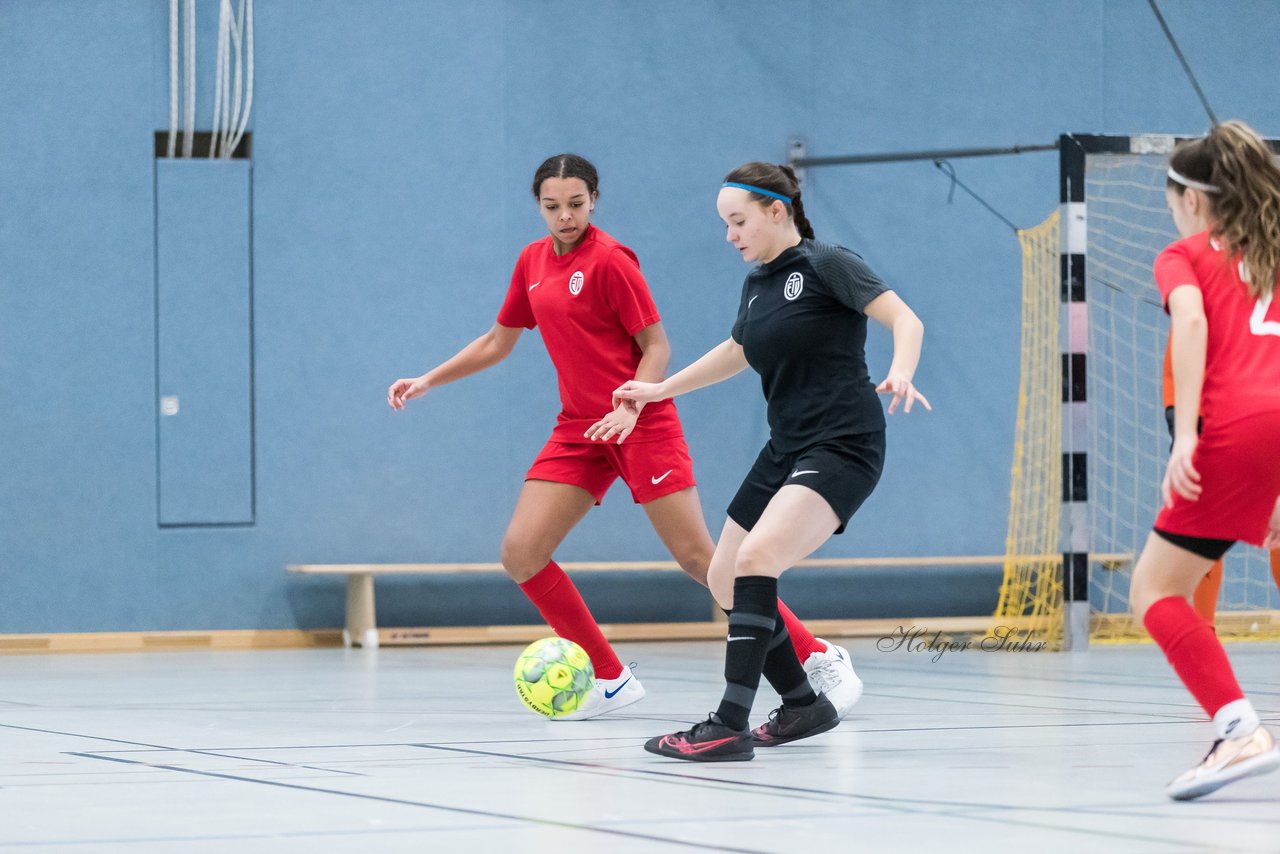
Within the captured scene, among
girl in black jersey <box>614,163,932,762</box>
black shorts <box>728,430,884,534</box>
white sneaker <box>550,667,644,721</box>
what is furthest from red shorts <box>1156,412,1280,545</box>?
white sneaker <box>550,667,644,721</box>

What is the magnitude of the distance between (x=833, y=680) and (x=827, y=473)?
4.31 ft

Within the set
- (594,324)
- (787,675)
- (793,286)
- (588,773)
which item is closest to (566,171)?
(594,324)

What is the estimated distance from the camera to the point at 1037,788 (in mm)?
4031

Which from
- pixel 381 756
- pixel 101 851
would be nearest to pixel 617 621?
pixel 381 756

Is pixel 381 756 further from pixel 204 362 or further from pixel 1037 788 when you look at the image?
pixel 204 362

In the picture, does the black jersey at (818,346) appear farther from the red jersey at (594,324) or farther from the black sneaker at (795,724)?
the red jersey at (594,324)

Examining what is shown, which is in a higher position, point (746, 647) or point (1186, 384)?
point (1186, 384)

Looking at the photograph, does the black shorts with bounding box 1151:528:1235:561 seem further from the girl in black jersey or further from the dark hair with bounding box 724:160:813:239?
the dark hair with bounding box 724:160:813:239

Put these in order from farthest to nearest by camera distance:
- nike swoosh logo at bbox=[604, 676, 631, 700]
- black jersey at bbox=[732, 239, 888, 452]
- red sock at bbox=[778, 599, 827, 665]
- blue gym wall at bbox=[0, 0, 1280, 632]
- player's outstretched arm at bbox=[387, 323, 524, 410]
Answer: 1. blue gym wall at bbox=[0, 0, 1280, 632]
2. player's outstretched arm at bbox=[387, 323, 524, 410]
3. nike swoosh logo at bbox=[604, 676, 631, 700]
4. red sock at bbox=[778, 599, 827, 665]
5. black jersey at bbox=[732, 239, 888, 452]

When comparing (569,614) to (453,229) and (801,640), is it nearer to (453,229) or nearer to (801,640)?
(801,640)

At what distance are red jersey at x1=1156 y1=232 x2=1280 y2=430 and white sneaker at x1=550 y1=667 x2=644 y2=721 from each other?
264 cm

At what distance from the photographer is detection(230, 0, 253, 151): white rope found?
1104cm

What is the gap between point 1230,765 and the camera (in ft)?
12.2

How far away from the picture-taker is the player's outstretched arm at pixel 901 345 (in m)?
4.32
